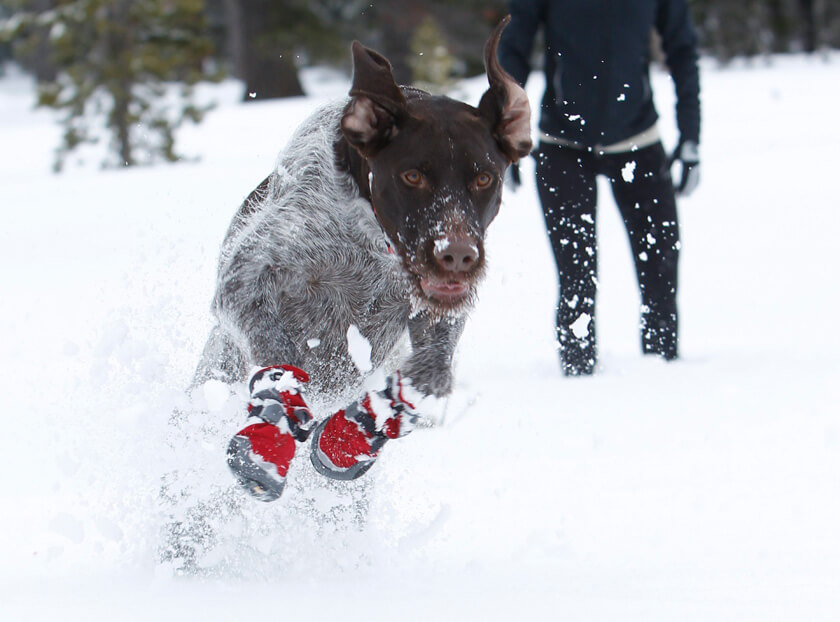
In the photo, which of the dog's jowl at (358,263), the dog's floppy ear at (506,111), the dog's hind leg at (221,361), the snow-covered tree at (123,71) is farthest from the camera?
the snow-covered tree at (123,71)

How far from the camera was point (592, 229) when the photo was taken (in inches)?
185

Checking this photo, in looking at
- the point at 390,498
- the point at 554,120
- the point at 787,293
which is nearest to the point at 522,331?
the point at 554,120

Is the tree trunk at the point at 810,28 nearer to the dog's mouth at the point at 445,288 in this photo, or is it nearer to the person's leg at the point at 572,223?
the person's leg at the point at 572,223

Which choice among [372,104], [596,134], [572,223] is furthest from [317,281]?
[596,134]

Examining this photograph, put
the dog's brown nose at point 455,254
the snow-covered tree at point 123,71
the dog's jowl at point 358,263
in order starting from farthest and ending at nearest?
the snow-covered tree at point 123,71 → the dog's jowl at point 358,263 → the dog's brown nose at point 455,254

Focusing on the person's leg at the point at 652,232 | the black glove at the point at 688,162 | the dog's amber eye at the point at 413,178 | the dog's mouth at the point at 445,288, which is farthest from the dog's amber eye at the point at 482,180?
the black glove at the point at 688,162

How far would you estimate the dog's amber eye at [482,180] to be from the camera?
8.46 ft

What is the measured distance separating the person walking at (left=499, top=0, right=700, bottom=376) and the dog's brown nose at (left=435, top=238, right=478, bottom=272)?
7.39ft

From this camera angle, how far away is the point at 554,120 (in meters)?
4.70

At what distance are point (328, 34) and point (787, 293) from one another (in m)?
12.4

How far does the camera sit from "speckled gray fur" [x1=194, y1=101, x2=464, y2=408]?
288cm

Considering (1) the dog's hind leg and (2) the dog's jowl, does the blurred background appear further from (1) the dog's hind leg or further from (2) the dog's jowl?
(1) the dog's hind leg

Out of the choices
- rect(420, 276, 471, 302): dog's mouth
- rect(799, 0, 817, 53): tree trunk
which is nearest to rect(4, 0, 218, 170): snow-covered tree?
rect(420, 276, 471, 302): dog's mouth

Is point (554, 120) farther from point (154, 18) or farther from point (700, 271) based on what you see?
point (154, 18)
